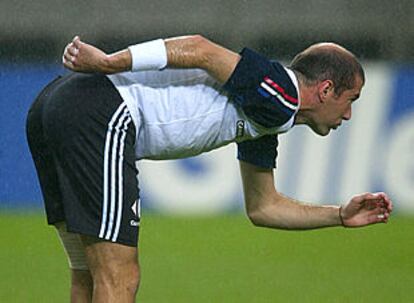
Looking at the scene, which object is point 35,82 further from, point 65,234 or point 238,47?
point 65,234

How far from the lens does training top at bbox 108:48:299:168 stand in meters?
4.17

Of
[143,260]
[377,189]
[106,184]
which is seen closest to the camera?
[106,184]

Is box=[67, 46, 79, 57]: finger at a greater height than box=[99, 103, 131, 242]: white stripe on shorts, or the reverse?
box=[67, 46, 79, 57]: finger

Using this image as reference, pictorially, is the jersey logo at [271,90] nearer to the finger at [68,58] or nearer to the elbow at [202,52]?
the elbow at [202,52]

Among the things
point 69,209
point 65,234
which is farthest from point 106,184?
point 65,234

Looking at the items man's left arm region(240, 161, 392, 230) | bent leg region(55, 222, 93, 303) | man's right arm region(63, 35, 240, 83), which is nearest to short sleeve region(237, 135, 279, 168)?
man's left arm region(240, 161, 392, 230)

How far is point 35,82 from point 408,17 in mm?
1993

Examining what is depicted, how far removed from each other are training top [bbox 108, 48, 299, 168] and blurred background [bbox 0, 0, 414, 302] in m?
2.52

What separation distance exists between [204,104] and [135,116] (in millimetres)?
221

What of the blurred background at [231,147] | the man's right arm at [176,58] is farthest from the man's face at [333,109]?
the blurred background at [231,147]

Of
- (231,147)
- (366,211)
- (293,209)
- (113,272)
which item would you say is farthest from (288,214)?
(231,147)

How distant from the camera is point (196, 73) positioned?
4297mm

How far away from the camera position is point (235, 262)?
259 inches

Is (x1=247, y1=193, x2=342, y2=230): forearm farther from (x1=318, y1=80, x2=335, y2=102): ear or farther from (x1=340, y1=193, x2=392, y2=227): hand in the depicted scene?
(x1=318, y1=80, x2=335, y2=102): ear
